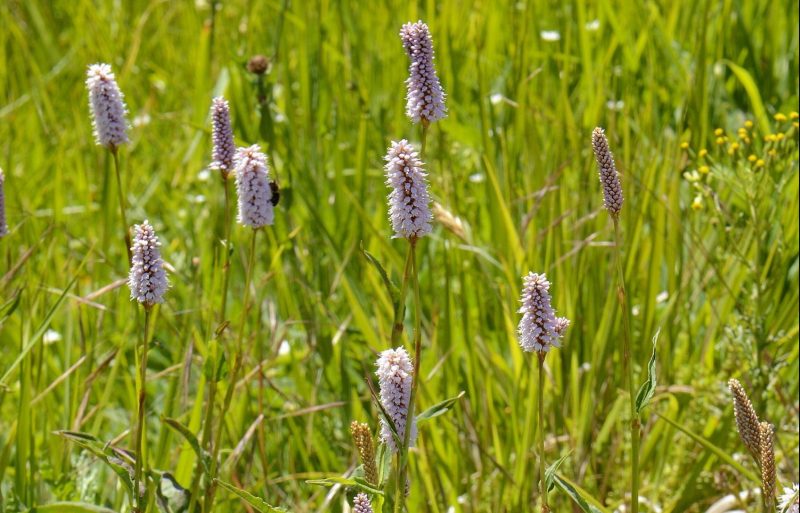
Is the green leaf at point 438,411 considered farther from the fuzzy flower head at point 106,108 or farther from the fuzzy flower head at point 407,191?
the fuzzy flower head at point 106,108

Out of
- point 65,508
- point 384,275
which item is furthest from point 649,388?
point 65,508

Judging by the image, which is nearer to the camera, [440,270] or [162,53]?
[440,270]

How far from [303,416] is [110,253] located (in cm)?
124

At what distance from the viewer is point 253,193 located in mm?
1525

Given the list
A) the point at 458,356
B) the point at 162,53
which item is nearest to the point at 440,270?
the point at 458,356

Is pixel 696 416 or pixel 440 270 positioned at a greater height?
pixel 440 270

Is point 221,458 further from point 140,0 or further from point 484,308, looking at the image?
point 140,0

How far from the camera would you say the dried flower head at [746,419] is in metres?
1.34

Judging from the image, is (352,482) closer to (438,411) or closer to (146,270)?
(438,411)

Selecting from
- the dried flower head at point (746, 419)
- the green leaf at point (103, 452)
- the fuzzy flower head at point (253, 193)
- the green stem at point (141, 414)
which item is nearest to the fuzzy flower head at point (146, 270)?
the green stem at point (141, 414)

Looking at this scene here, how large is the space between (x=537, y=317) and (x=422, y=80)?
0.32m

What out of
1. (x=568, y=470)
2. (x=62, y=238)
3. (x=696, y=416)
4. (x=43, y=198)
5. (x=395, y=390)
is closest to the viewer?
(x=395, y=390)

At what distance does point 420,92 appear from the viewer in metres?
1.34

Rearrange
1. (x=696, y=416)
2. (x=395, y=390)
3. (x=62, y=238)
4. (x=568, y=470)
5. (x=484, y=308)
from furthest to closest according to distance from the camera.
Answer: (x=62, y=238) → (x=484, y=308) → (x=696, y=416) → (x=568, y=470) → (x=395, y=390)
